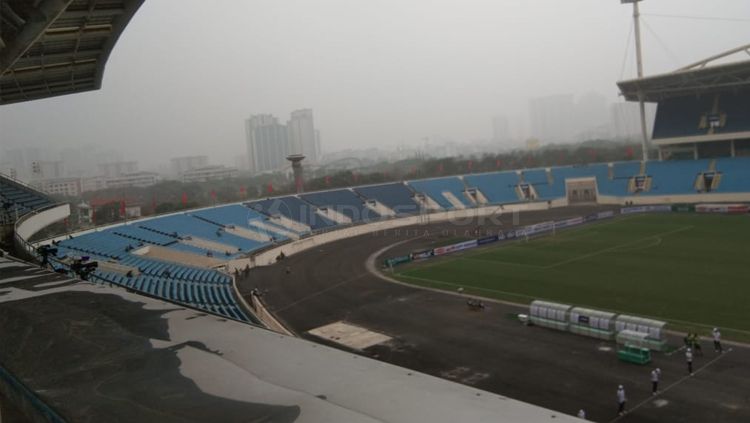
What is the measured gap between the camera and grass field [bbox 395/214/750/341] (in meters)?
23.5

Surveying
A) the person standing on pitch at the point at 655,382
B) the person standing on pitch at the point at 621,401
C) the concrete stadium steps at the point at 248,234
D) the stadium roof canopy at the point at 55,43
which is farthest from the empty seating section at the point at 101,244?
the person standing on pitch at the point at 655,382

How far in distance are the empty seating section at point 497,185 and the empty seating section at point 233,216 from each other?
98.1 feet

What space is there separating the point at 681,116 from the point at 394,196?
118 feet

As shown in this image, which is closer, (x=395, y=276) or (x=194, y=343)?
(x=194, y=343)

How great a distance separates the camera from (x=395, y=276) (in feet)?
113

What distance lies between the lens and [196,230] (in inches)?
1813

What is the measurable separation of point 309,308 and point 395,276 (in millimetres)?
8087

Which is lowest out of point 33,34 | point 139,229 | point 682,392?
point 682,392

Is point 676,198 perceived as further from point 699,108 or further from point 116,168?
point 116,168

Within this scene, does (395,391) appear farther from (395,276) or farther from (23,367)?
(395,276)

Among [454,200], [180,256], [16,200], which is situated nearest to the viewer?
[16,200]

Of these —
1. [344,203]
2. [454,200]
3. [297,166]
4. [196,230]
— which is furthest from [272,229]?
[454,200]

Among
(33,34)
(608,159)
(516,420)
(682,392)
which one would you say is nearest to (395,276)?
(682,392)

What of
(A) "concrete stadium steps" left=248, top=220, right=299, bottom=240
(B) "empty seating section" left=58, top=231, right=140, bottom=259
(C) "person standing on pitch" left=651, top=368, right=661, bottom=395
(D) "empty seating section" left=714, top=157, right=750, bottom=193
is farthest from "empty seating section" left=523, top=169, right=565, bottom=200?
(C) "person standing on pitch" left=651, top=368, right=661, bottom=395
